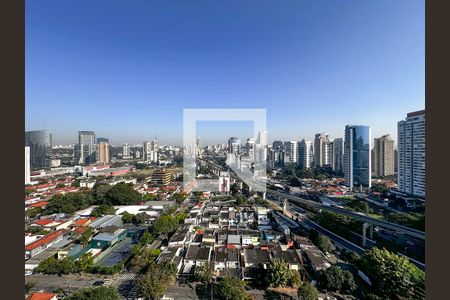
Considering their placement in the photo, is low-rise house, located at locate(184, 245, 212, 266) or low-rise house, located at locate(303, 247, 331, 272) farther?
low-rise house, located at locate(184, 245, 212, 266)

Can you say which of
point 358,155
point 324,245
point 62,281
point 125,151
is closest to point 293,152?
point 358,155

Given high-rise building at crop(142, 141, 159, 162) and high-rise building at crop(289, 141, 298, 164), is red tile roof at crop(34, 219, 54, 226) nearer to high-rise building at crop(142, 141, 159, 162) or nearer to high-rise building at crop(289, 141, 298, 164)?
high-rise building at crop(142, 141, 159, 162)

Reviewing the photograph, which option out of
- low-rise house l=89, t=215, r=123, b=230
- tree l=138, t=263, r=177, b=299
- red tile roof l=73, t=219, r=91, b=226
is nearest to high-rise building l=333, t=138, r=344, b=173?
low-rise house l=89, t=215, r=123, b=230

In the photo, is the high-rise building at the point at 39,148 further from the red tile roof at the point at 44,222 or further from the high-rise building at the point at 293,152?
the high-rise building at the point at 293,152

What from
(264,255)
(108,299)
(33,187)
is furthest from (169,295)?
(33,187)

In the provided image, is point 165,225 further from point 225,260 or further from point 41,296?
point 41,296

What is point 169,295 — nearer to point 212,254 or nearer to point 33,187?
point 212,254
